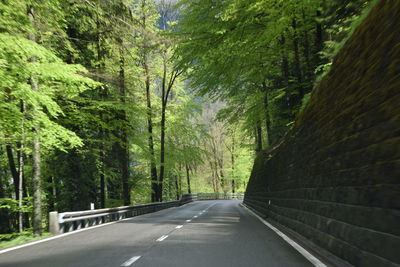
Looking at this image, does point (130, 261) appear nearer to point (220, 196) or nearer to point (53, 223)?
point (53, 223)

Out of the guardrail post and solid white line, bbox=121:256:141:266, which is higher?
the guardrail post

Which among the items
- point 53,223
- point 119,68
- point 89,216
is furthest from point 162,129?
point 53,223

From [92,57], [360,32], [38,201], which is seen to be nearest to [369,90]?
[360,32]

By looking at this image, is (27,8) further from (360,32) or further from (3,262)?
(360,32)

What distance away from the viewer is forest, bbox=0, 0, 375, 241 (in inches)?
434

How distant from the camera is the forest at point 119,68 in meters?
11.0

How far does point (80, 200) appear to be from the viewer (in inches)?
817

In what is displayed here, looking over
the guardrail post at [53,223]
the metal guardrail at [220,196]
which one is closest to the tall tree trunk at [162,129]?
the guardrail post at [53,223]

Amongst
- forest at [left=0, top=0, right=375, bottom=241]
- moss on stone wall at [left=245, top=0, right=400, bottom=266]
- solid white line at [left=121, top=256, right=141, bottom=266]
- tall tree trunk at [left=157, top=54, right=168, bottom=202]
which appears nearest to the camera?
moss on stone wall at [left=245, top=0, right=400, bottom=266]

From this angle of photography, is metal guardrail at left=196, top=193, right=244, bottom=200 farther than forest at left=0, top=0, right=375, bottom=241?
Yes

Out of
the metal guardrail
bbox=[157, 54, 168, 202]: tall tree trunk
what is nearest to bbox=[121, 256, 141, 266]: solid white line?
bbox=[157, 54, 168, 202]: tall tree trunk

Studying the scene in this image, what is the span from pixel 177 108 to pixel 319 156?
85.8 feet

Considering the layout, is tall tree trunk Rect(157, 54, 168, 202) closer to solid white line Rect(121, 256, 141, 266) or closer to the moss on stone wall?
the moss on stone wall

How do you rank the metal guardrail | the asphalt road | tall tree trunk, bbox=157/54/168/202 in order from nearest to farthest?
the asphalt road
tall tree trunk, bbox=157/54/168/202
the metal guardrail
